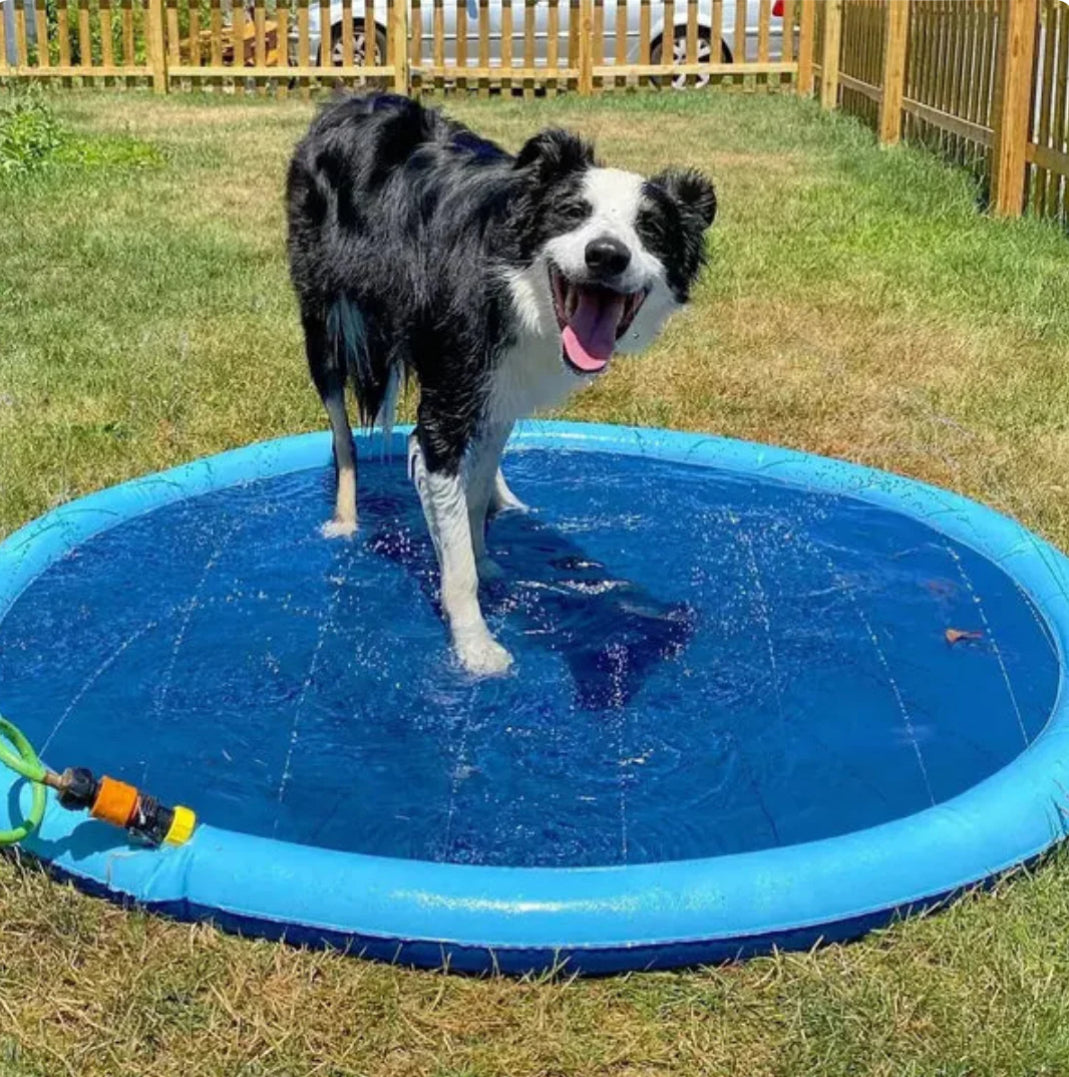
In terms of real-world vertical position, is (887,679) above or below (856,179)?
below

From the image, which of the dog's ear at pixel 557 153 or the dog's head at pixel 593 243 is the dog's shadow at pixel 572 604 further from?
the dog's ear at pixel 557 153

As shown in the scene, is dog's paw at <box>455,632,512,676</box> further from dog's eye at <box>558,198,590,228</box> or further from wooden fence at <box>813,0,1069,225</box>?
wooden fence at <box>813,0,1069,225</box>

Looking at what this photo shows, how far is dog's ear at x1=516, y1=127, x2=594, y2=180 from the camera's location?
140 inches

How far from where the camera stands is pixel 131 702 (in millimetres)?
3785

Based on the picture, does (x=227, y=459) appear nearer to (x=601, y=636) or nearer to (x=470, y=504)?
(x=470, y=504)

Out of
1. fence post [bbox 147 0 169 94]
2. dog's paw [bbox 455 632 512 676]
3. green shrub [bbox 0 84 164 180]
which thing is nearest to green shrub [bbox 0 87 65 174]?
green shrub [bbox 0 84 164 180]

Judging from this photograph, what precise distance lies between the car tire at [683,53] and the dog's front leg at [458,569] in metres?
15.3

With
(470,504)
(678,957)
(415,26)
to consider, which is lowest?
(678,957)

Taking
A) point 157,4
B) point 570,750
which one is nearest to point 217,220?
point 570,750

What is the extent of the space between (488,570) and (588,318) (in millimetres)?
1306

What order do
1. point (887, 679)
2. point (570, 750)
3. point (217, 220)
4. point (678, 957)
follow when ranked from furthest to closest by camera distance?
point (217, 220), point (887, 679), point (570, 750), point (678, 957)

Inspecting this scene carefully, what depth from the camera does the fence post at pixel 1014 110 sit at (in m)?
9.27

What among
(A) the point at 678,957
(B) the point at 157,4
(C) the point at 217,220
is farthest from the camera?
(B) the point at 157,4

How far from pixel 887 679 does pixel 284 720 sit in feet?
5.32
